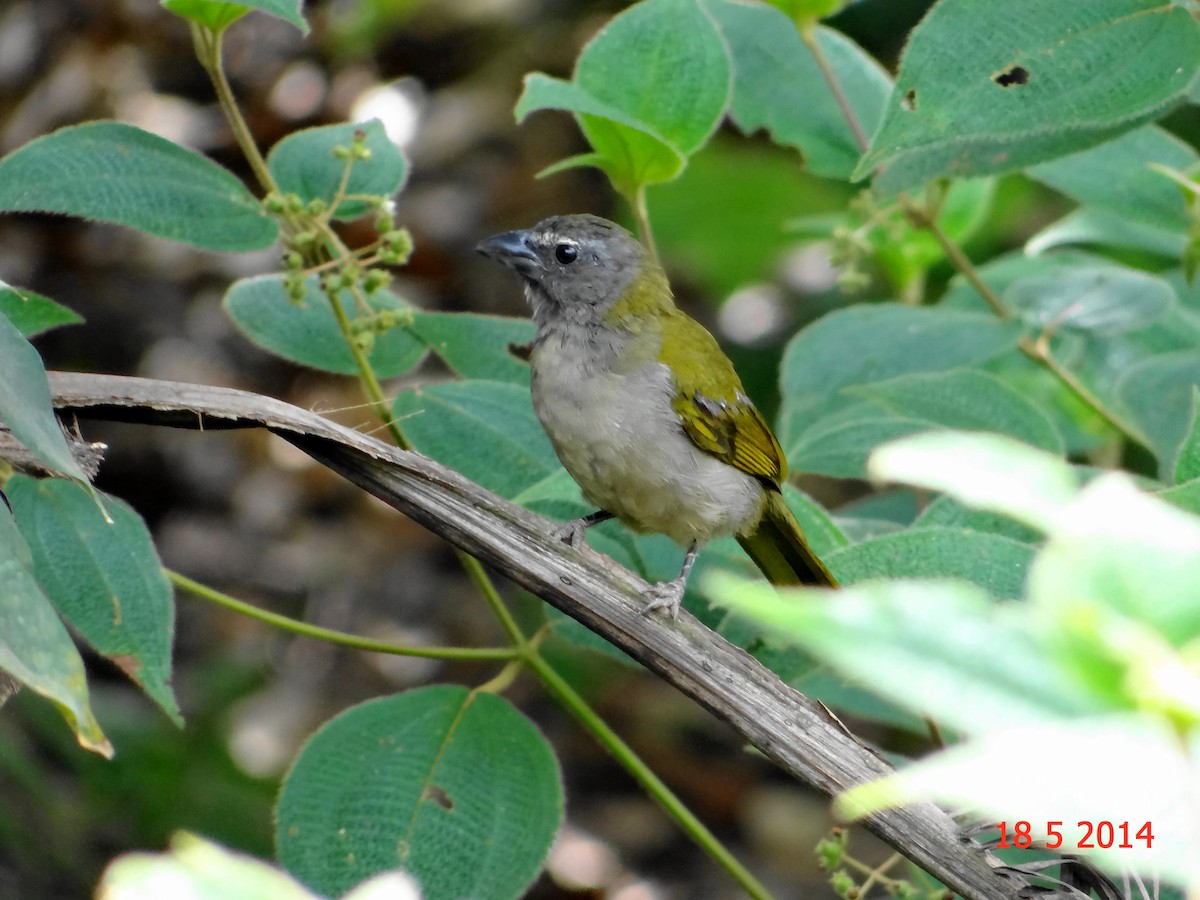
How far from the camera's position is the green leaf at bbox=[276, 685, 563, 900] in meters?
1.76

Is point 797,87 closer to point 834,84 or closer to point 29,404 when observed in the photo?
point 834,84

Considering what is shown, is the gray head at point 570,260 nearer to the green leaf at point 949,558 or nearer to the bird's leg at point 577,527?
the bird's leg at point 577,527

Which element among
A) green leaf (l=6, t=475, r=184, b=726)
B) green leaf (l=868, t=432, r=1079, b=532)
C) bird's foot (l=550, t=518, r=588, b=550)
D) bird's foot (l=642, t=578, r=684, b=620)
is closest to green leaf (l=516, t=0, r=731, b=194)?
bird's foot (l=550, t=518, r=588, b=550)

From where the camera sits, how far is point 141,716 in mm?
4141

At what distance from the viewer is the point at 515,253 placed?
2861 millimetres

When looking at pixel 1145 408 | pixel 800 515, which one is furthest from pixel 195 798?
pixel 1145 408

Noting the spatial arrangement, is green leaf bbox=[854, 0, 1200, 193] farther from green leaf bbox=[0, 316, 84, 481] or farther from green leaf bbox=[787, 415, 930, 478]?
green leaf bbox=[0, 316, 84, 481]

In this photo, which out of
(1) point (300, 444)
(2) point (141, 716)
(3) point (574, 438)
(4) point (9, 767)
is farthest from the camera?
(2) point (141, 716)

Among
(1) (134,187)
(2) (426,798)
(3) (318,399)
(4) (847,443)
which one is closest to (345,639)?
(2) (426,798)

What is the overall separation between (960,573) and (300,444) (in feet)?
2.51

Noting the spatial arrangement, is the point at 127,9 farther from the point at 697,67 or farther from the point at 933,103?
the point at 933,103

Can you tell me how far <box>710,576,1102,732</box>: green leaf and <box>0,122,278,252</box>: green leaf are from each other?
4.89 feet

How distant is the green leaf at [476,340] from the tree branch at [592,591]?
2.12 feet
